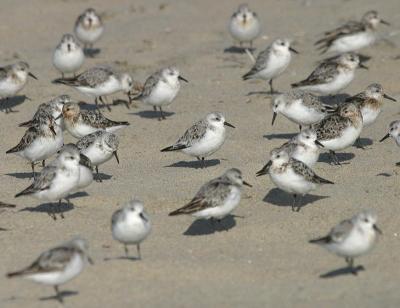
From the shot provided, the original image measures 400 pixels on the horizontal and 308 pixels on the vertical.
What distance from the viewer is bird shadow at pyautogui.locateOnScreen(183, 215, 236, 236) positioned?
1360 cm

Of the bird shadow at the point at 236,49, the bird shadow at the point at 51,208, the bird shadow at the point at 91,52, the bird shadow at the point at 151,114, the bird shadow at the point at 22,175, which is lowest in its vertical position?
the bird shadow at the point at 91,52

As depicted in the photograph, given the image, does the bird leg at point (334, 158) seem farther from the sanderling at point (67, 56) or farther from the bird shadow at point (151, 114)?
the sanderling at point (67, 56)

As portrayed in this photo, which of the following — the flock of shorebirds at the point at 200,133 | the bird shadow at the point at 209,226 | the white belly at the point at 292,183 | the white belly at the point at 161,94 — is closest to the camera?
the flock of shorebirds at the point at 200,133

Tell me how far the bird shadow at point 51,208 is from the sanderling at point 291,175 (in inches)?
121

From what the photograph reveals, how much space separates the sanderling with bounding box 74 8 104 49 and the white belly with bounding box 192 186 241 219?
11439 mm

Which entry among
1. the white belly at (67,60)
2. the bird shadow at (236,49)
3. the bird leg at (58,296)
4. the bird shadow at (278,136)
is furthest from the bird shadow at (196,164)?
the bird shadow at (236,49)

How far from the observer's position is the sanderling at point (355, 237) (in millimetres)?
11195

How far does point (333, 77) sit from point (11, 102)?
273 inches

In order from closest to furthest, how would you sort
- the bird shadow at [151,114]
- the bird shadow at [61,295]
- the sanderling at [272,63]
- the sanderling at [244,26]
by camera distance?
the bird shadow at [61,295]
the bird shadow at [151,114]
the sanderling at [272,63]
the sanderling at [244,26]

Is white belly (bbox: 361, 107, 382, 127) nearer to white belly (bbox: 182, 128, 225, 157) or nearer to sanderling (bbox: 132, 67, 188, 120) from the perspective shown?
white belly (bbox: 182, 128, 225, 157)

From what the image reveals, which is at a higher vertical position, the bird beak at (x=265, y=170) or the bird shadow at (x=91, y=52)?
the bird beak at (x=265, y=170)

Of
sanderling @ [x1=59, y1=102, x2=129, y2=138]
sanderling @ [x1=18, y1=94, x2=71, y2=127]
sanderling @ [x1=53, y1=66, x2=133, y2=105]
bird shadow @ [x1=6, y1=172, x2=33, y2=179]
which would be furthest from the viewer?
sanderling @ [x1=53, y1=66, x2=133, y2=105]

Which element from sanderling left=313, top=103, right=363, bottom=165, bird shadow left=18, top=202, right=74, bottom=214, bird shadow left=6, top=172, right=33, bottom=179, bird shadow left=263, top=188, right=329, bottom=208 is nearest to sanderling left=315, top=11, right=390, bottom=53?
sanderling left=313, top=103, right=363, bottom=165

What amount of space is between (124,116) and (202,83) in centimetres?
250
